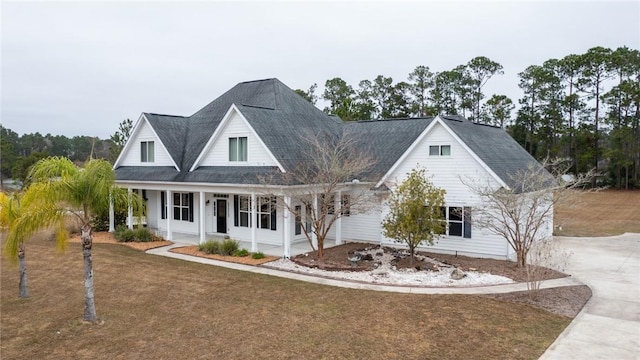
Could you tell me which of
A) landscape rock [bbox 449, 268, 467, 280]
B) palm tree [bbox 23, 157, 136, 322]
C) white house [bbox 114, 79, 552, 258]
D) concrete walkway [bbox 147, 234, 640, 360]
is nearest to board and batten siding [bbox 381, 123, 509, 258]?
white house [bbox 114, 79, 552, 258]

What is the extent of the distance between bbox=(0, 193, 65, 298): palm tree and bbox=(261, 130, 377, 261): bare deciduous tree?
779 cm

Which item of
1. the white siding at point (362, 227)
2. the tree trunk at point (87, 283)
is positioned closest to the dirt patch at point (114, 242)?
the white siding at point (362, 227)

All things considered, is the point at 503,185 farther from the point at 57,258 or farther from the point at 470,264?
the point at 57,258

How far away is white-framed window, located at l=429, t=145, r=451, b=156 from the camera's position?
18.0m

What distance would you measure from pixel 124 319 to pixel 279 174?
28.0 feet

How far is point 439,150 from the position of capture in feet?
59.7

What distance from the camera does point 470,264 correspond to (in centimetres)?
1598

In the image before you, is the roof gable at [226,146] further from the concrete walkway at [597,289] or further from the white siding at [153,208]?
the white siding at [153,208]

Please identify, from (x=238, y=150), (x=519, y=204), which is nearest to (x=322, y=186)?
(x=238, y=150)

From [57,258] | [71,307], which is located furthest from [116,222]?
[71,307]

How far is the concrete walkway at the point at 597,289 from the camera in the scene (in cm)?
869

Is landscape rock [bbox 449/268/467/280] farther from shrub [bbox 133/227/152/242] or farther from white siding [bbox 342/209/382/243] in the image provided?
shrub [bbox 133/227/152/242]

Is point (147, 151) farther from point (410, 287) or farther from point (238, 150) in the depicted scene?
point (410, 287)

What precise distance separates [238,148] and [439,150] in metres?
8.86
